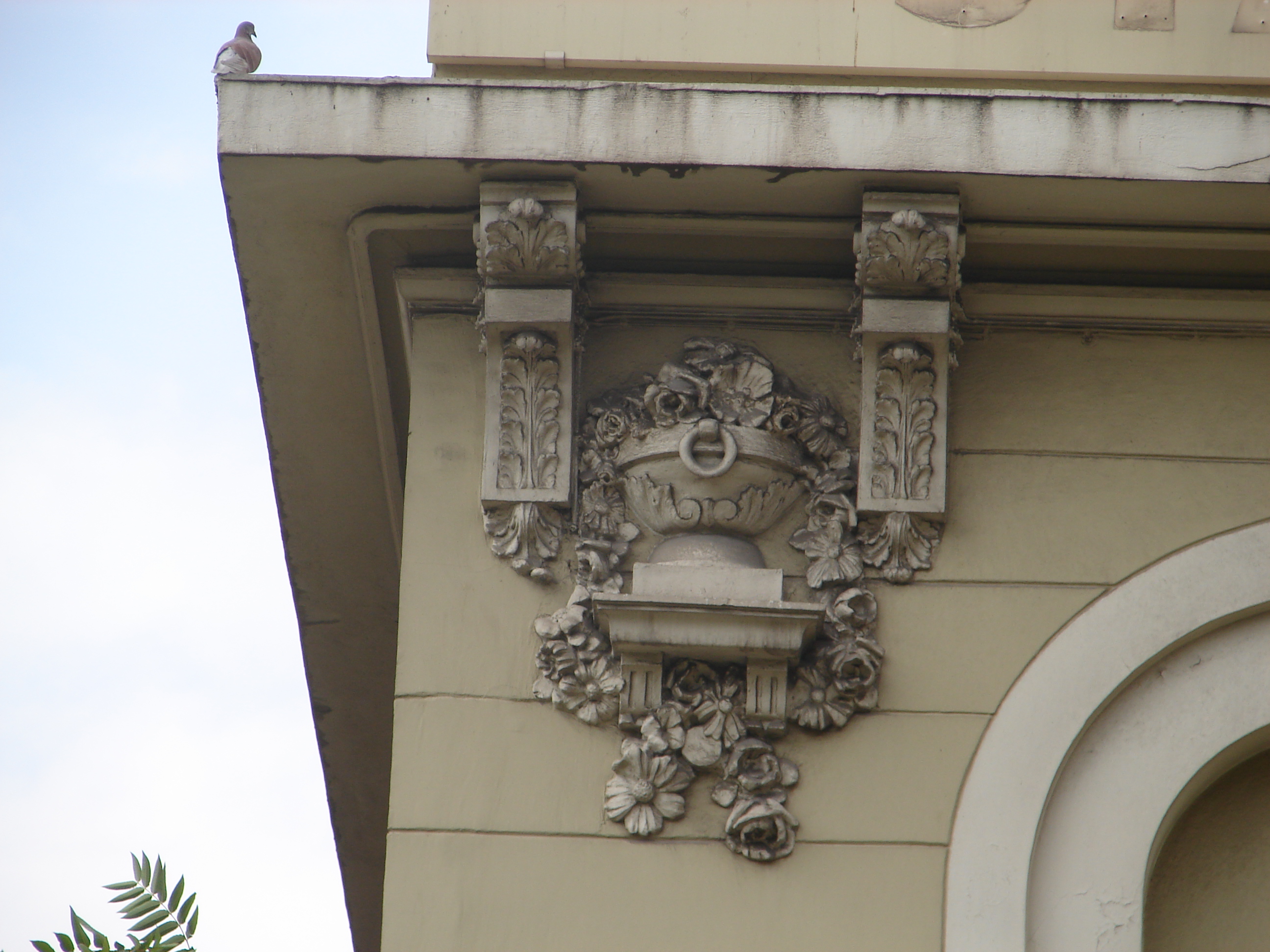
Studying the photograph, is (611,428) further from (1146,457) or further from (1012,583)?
(1146,457)

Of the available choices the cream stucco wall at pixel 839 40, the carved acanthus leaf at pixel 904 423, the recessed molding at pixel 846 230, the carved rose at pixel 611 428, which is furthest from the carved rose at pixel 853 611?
the cream stucco wall at pixel 839 40

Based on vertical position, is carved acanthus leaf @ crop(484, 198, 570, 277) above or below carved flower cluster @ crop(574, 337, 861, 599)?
above

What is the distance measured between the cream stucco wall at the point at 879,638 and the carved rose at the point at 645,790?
0.15ft

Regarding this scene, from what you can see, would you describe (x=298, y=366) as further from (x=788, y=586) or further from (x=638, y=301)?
(x=788, y=586)

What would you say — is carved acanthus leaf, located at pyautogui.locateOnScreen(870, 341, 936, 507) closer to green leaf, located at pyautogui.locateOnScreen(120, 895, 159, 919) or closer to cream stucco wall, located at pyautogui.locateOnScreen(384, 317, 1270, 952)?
cream stucco wall, located at pyautogui.locateOnScreen(384, 317, 1270, 952)

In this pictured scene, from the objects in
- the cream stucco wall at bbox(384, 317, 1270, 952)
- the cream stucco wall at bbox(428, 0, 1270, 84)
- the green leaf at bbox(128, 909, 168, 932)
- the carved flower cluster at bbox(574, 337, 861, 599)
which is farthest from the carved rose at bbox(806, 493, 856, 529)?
the green leaf at bbox(128, 909, 168, 932)

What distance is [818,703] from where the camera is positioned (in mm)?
4035

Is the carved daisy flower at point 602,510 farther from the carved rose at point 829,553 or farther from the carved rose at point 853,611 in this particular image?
the carved rose at point 853,611

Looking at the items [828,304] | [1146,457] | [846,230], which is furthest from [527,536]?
[1146,457]

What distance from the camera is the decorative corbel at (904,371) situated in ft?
13.6

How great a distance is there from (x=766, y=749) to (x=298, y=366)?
188 cm

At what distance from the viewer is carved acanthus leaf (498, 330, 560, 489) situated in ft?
13.9

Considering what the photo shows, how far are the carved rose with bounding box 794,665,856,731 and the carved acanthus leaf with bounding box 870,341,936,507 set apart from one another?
0.50 meters

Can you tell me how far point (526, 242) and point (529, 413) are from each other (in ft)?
1.47
